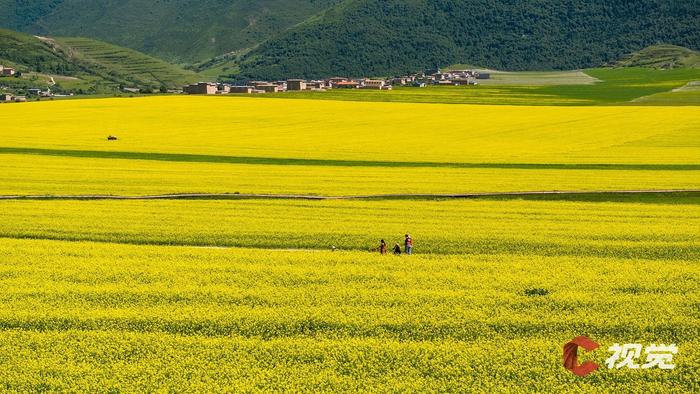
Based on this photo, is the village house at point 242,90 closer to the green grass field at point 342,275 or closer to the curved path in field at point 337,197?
the green grass field at point 342,275

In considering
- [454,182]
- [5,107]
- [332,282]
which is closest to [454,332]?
[332,282]

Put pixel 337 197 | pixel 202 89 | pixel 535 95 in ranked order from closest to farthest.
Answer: pixel 337 197 < pixel 535 95 < pixel 202 89

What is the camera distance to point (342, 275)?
26.9 m

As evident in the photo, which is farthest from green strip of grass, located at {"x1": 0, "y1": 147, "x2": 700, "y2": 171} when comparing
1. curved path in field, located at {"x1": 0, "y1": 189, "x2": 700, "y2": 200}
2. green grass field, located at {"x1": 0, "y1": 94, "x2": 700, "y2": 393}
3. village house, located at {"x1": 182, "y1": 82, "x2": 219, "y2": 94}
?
village house, located at {"x1": 182, "y1": 82, "x2": 219, "y2": 94}

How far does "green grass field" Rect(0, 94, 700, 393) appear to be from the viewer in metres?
18.1

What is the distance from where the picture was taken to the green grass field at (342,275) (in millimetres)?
18078

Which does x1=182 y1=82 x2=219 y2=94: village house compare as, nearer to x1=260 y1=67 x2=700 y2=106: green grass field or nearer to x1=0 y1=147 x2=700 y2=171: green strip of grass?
x1=260 y1=67 x2=700 y2=106: green grass field

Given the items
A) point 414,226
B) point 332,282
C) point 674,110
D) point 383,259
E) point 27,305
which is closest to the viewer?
point 27,305

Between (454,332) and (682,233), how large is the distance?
20504mm

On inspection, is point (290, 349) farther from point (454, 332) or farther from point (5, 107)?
point (5, 107)

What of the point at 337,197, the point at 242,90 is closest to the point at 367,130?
the point at 337,197

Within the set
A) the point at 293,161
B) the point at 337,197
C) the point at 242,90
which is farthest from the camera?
the point at 242,90

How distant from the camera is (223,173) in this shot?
197 feet

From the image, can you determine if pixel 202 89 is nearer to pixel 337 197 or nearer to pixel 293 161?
pixel 293 161
